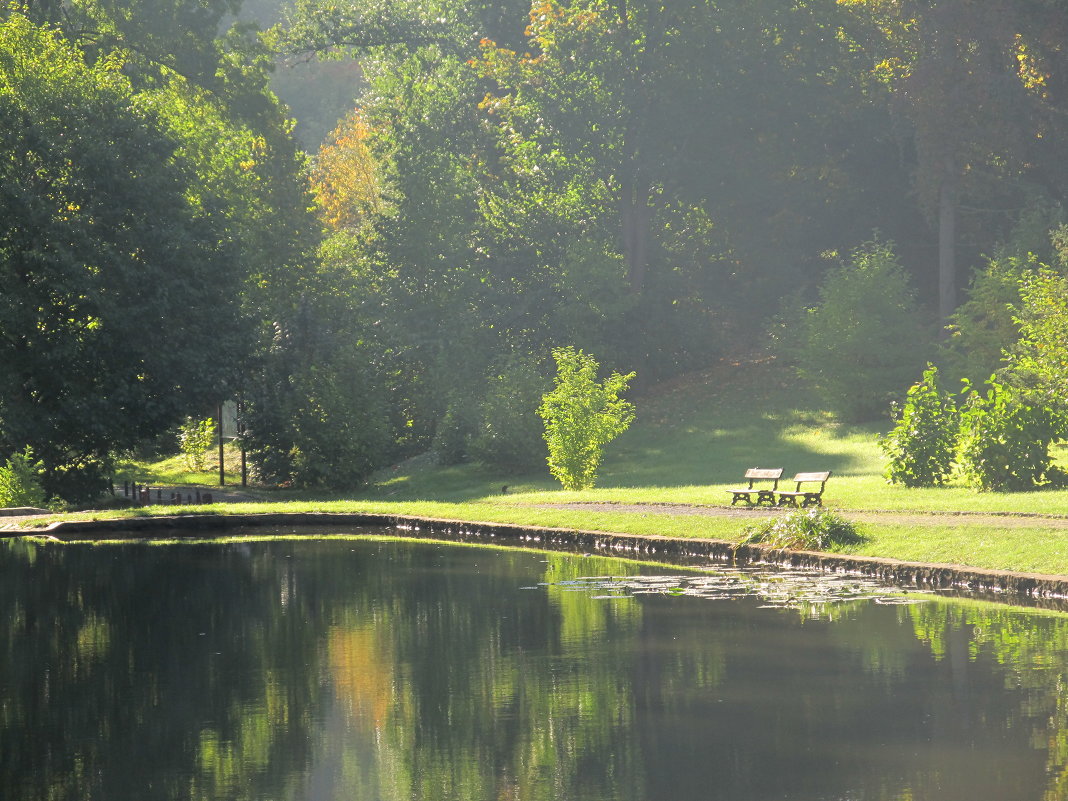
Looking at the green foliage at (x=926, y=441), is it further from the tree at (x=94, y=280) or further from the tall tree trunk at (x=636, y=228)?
the tall tree trunk at (x=636, y=228)

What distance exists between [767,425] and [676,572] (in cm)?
3214

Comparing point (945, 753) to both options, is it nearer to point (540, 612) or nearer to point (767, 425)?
point (540, 612)

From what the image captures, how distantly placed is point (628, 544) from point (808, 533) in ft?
12.4

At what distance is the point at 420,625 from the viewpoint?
18.2 meters

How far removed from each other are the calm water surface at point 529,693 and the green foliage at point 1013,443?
1108 cm

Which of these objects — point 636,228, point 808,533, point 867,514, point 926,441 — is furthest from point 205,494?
point 636,228

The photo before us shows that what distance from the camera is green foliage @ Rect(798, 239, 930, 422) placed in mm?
52438

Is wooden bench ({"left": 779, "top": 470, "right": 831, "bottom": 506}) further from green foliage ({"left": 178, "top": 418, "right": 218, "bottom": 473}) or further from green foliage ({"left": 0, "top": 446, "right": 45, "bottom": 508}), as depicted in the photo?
green foliage ({"left": 178, "top": 418, "right": 218, "bottom": 473})

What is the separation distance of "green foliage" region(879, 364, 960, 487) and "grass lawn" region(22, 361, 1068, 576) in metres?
0.61

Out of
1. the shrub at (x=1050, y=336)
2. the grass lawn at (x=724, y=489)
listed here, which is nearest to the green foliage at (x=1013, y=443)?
the grass lawn at (x=724, y=489)

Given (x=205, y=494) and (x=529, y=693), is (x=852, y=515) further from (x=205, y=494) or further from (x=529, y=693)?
(x=205, y=494)

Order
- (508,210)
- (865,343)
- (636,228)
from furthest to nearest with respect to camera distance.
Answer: (636,228) → (508,210) → (865,343)

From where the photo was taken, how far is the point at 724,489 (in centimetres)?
3550

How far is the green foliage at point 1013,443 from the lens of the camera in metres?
30.2
